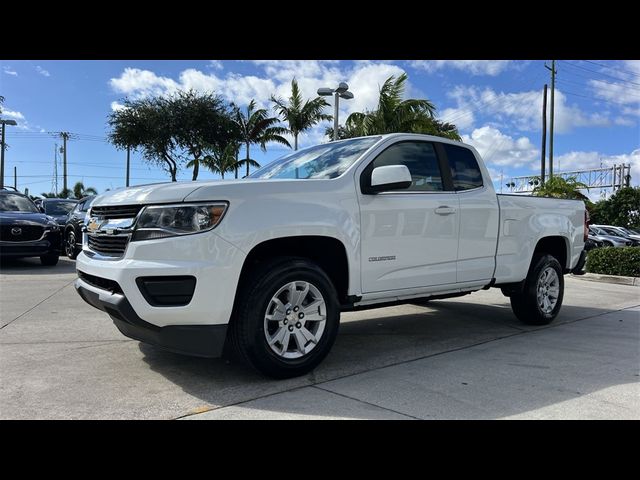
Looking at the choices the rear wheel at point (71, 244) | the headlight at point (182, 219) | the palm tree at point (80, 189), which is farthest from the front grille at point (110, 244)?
the palm tree at point (80, 189)

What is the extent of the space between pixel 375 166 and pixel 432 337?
2084 mm

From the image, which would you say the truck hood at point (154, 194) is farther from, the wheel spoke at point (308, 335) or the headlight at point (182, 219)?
the wheel spoke at point (308, 335)

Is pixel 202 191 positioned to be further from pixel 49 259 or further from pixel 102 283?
pixel 49 259

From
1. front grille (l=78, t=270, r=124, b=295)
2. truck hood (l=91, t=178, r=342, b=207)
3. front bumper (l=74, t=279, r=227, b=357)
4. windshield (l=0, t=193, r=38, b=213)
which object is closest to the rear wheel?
windshield (l=0, t=193, r=38, b=213)

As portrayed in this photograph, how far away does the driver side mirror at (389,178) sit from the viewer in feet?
13.6

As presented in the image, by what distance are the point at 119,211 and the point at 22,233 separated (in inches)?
348

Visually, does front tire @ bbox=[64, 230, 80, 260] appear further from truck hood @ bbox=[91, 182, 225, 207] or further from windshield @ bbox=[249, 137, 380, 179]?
truck hood @ bbox=[91, 182, 225, 207]

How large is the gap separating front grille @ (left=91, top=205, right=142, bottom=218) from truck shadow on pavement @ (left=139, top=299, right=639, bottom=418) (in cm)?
129

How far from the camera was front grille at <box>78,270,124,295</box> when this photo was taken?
365cm

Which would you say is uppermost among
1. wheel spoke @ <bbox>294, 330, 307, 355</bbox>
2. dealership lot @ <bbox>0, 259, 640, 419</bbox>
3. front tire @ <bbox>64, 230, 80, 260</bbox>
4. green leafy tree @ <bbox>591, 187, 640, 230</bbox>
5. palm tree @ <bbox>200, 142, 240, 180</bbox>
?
palm tree @ <bbox>200, 142, 240, 180</bbox>

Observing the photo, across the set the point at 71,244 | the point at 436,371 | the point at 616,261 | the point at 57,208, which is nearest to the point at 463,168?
the point at 436,371

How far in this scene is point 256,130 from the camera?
26.3 metres
